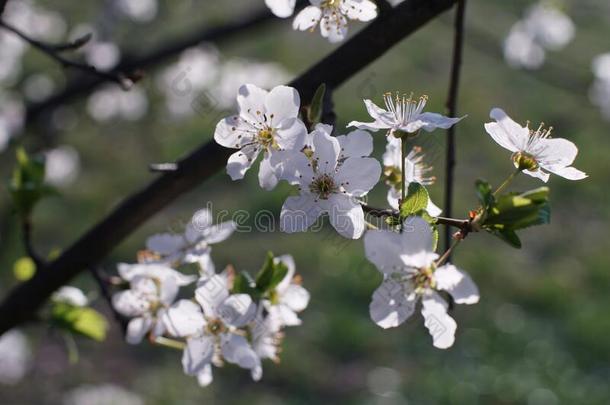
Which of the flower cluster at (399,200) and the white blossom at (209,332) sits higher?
the flower cluster at (399,200)

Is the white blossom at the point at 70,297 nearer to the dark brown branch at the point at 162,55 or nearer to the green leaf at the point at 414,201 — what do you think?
the green leaf at the point at 414,201

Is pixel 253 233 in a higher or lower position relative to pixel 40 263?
lower

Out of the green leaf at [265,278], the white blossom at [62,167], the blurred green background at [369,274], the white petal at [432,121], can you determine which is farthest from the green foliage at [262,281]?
the white blossom at [62,167]

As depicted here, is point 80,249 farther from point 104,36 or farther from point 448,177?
point 104,36

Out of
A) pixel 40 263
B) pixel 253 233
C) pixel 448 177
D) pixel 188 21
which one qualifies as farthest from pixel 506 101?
pixel 40 263

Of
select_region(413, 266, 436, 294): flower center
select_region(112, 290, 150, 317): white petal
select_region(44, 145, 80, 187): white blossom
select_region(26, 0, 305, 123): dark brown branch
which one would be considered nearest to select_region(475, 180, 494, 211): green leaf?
select_region(413, 266, 436, 294): flower center

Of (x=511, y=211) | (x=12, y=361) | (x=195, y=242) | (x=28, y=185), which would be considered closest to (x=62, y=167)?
(x=12, y=361)

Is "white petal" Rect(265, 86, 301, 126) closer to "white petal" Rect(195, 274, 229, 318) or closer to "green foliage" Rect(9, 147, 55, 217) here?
"white petal" Rect(195, 274, 229, 318)
